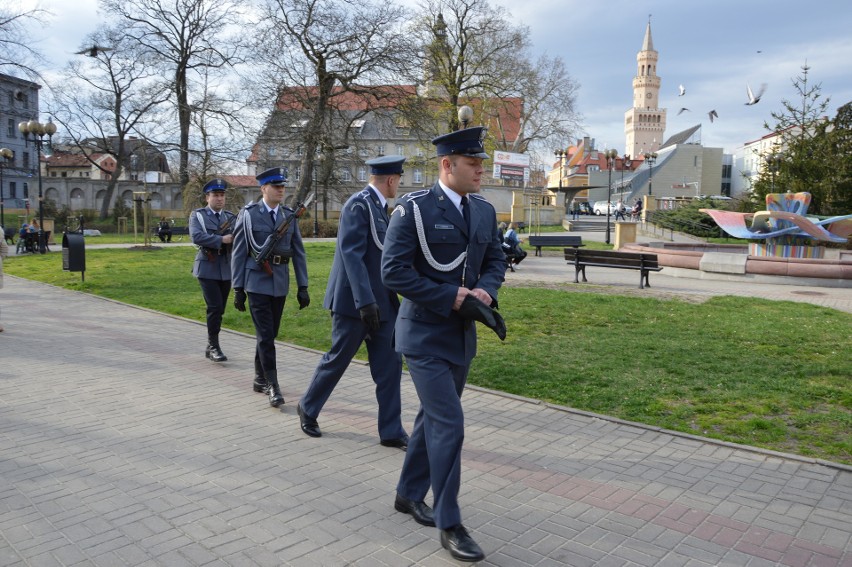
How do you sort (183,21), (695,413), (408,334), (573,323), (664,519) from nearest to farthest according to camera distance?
(408,334), (664,519), (695,413), (573,323), (183,21)

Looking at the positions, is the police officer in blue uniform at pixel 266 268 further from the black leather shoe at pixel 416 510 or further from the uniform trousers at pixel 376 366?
the black leather shoe at pixel 416 510

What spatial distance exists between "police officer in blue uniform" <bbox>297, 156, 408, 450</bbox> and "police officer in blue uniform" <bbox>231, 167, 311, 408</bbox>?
1.11 meters

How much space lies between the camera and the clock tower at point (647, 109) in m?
134

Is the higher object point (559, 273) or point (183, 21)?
point (183, 21)

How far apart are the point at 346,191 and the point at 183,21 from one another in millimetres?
12757

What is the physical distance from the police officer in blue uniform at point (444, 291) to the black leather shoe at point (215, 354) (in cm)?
461

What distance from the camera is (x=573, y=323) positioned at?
10.2m

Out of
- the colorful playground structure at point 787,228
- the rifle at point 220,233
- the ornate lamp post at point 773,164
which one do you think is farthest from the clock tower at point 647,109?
the rifle at point 220,233

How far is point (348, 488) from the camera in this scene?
13.9 feet

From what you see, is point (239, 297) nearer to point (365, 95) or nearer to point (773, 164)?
point (365, 95)

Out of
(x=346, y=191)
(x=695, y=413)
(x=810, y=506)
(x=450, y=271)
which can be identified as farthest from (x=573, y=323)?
(x=346, y=191)

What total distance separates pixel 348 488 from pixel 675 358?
4823mm

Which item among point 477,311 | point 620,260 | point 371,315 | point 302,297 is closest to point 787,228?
point 620,260

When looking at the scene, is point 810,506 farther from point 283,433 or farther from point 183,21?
point 183,21
